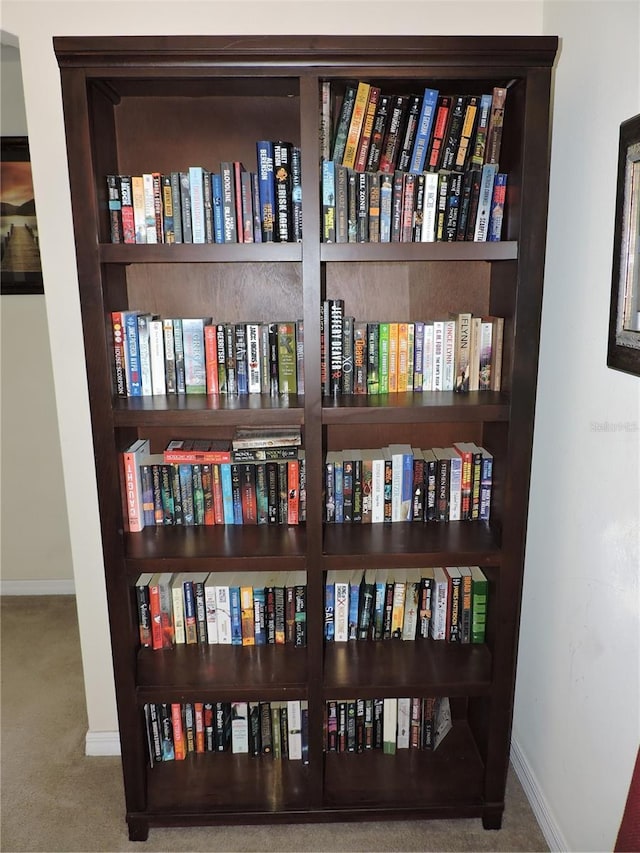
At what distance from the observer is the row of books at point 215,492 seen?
1.74 metres

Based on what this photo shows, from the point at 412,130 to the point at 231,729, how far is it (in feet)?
5.92

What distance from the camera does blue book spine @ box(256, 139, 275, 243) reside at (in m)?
1.52

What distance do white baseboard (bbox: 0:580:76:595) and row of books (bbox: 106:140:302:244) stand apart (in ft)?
7.30

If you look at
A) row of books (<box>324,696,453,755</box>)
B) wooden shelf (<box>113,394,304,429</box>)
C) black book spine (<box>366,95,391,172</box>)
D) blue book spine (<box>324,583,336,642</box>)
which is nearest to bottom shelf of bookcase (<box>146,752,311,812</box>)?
row of books (<box>324,696,453,755</box>)

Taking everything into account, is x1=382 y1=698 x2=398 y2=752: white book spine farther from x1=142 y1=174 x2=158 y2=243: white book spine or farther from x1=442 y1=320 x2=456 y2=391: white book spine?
x1=142 y1=174 x2=158 y2=243: white book spine

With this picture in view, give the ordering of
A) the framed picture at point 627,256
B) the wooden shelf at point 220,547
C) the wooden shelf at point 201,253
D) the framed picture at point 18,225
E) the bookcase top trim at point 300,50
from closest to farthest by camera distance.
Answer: the framed picture at point 627,256, the bookcase top trim at point 300,50, the wooden shelf at point 201,253, the wooden shelf at point 220,547, the framed picture at point 18,225

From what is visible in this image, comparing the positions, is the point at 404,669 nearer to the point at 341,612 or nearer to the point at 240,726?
the point at 341,612

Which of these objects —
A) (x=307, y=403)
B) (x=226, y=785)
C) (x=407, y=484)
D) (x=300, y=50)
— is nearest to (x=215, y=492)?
(x=307, y=403)

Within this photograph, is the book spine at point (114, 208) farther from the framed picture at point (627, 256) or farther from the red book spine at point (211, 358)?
the framed picture at point (627, 256)

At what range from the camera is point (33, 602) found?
3.17m

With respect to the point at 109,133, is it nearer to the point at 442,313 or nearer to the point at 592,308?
the point at 442,313

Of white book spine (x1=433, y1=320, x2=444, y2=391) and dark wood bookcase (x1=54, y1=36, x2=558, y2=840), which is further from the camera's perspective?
white book spine (x1=433, y1=320, x2=444, y2=391)

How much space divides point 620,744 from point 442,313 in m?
1.16

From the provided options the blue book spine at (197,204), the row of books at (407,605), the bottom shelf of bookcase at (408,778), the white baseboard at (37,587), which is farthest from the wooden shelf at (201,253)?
the white baseboard at (37,587)
